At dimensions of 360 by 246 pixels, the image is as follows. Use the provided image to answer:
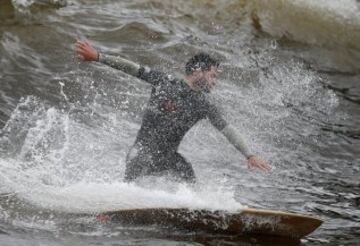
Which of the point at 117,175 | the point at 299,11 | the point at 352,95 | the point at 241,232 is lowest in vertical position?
the point at 241,232

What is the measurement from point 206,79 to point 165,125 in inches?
28.7

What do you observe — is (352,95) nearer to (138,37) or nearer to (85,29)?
(138,37)

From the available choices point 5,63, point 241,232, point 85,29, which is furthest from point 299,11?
point 241,232

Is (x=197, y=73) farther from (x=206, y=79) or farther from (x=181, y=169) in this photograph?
(x=181, y=169)

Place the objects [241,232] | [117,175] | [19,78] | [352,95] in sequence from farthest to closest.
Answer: [352,95]
[19,78]
[117,175]
[241,232]

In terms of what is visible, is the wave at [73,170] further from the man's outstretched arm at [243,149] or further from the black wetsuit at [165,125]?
the man's outstretched arm at [243,149]

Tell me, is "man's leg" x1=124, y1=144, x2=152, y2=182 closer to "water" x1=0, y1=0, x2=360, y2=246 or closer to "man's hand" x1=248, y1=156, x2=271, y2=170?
"water" x1=0, y1=0, x2=360, y2=246

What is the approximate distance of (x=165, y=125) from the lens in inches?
316

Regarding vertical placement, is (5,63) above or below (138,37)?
below

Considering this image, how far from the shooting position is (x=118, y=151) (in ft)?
Result: 36.4

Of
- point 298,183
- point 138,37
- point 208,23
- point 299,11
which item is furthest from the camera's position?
point 299,11

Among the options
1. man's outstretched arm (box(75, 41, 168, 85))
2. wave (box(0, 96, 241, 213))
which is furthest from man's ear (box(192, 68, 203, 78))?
wave (box(0, 96, 241, 213))

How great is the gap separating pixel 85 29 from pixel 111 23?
853 mm

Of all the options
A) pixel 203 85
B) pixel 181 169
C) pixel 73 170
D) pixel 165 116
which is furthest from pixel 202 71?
pixel 73 170
